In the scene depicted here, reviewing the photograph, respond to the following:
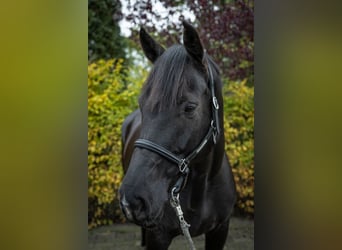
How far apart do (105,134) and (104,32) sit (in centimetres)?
150

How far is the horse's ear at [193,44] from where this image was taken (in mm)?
1587

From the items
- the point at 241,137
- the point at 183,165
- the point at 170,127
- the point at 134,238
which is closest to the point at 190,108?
the point at 170,127

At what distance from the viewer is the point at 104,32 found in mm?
4527

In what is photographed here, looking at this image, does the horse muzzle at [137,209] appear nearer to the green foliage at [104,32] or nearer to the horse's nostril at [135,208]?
the horse's nostril at [135,208]

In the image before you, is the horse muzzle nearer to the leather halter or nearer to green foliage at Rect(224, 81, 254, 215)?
the leather halter

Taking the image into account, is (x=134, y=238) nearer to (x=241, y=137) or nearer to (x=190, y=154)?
(x=241, y=137)

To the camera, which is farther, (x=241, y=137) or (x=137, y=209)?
(x=241, y=137)

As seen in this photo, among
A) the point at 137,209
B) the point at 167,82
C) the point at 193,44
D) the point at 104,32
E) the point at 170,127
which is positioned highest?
the point at 104,32

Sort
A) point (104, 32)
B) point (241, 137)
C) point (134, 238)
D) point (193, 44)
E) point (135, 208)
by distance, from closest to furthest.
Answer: point (135, 208) < point (193, 44) < point (134, 238) < point (241, 137) < point (104, 32)
